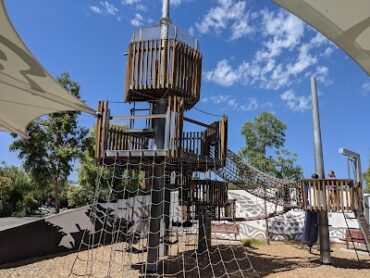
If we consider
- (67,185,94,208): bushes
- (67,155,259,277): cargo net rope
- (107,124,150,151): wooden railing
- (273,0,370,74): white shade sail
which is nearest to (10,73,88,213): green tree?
(67,185,94,208): bushes

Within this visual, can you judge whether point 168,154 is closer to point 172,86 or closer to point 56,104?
point 172,86

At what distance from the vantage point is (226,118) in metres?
8.98

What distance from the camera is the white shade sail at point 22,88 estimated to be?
15.9ft

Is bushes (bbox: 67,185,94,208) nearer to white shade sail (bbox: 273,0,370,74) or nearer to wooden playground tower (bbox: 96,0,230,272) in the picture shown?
wooden playground tower (bbox: 96,0,230,272)

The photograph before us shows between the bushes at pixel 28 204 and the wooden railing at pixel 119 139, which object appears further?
the bushes at pixel 28 204

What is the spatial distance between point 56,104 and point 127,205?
23.8 feet

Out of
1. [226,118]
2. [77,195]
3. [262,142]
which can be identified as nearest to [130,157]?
[226,118]

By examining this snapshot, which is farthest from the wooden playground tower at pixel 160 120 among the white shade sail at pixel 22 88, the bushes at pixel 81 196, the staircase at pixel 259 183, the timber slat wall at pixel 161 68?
the bushes at pixel 81 196

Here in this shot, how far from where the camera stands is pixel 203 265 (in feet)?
32.7

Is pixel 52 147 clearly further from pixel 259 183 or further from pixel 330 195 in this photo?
pixel 330 195

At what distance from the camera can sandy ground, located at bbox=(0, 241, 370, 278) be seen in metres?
8.48

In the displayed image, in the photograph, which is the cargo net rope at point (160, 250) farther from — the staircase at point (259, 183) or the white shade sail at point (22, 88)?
the white shade sail at point (22, 88)

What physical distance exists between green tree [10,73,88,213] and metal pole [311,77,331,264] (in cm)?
1275

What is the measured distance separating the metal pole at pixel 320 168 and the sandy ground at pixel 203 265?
42 centimetres
